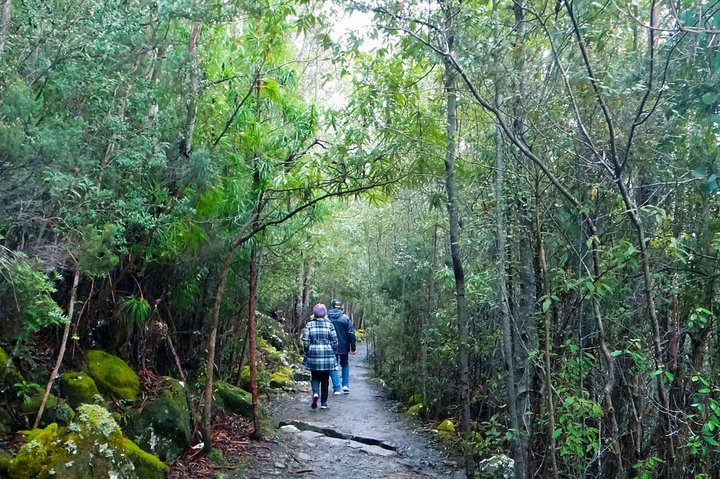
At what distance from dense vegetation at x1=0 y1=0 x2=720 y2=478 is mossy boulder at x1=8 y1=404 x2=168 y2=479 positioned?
0.89 meters

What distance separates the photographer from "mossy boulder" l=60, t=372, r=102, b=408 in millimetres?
5785

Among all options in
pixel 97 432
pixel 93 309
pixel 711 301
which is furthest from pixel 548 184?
pixel 93 309

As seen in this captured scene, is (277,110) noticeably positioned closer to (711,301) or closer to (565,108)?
(565,108)

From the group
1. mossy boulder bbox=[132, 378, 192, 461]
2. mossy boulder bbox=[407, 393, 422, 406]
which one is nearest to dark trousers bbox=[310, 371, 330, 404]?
mossy boulder bbox=[407, 393, 422, 406]

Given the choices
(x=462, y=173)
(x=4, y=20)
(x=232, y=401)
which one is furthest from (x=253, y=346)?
(x=4, y=20)

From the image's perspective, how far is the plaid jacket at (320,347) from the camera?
9.80 m

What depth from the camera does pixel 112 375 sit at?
6539 mm

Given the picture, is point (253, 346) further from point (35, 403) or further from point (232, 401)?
point (35, 403)

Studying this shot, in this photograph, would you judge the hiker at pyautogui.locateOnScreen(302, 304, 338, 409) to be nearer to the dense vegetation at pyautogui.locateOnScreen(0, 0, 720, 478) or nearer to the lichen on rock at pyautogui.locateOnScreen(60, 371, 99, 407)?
the dense vegetation at pyautogui.locateOnScreen(0, 0, 720, 478)

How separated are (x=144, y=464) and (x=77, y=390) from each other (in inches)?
47.2

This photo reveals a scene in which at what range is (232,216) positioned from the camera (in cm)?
716

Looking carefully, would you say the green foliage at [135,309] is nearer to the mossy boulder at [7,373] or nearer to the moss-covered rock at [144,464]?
the mossy boulder at [7,373]

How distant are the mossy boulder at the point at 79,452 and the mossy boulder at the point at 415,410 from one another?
6.40m

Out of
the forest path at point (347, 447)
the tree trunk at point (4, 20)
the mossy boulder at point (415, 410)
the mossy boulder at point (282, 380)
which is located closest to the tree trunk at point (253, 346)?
the forest path at point (347, 447)
